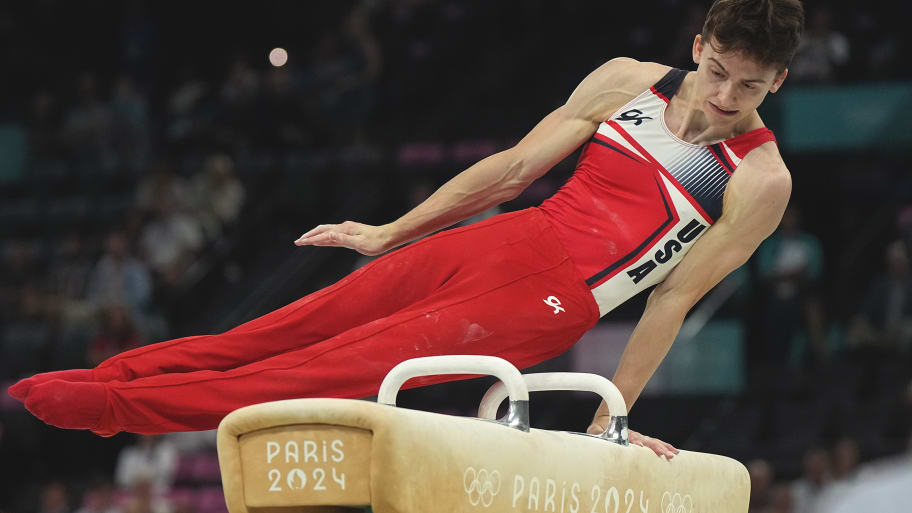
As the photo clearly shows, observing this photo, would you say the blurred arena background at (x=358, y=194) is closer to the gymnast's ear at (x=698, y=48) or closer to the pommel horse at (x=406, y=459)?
the gymnast's ear at (x=698, y=48)

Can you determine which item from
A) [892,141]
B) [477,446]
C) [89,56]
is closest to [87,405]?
[477,446]

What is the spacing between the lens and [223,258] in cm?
998

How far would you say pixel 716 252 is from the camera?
3465 millimetres

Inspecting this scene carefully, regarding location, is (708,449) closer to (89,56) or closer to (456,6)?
(456,6)

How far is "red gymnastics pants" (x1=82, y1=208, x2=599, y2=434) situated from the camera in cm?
302

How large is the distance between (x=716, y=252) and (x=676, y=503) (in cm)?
71

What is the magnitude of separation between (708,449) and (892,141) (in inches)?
99.9

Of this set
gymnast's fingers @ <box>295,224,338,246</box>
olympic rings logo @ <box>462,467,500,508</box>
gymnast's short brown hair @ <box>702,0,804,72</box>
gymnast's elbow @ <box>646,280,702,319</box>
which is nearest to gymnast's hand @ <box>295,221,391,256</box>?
gymnast's fingers @ <box>295,224,338,246</box>

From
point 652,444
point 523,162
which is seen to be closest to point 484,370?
point 652,444

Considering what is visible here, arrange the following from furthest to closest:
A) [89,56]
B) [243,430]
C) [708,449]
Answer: [89,56], [708,449], [243,430]

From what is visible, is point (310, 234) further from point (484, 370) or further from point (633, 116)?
point (633, 116)

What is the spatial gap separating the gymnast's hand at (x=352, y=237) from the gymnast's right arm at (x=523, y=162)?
0.11 feet

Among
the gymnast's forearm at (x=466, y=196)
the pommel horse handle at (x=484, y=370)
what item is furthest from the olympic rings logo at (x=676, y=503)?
the gymnast's forearm at (x=466, y=196)

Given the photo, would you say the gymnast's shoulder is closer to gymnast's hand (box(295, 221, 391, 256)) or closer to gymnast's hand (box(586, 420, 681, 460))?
gymnast's hand (box(295, 221, 391, 256))
